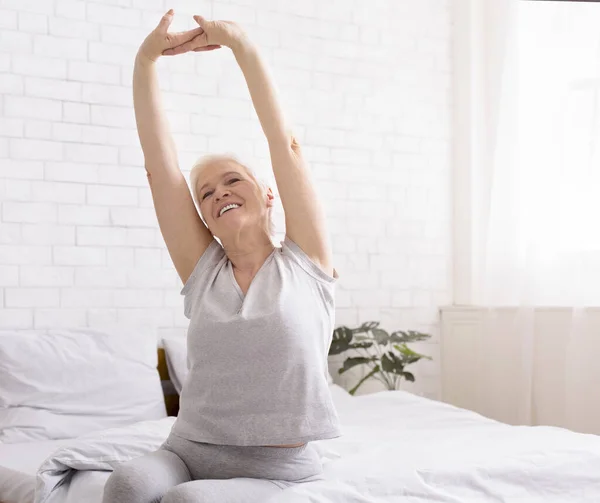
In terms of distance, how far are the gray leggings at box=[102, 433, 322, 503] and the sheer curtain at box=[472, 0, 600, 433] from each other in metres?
2.28

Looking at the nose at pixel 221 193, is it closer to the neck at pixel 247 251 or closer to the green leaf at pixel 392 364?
the neck at pixel 247 251

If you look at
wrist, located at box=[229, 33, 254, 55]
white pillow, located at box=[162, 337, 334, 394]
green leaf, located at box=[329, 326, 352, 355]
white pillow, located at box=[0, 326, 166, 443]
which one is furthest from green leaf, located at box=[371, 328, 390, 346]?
wrist, located at box=[229, 33, 254, 55]

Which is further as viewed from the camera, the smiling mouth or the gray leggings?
the smiling mouth

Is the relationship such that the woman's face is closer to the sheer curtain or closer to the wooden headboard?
the wooden headboard

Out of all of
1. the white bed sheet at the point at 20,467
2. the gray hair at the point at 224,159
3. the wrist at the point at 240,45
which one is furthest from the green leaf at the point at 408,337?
the wrist at the point at 240,45

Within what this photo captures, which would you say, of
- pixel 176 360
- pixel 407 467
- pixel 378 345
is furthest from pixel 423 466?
pixel 378 345

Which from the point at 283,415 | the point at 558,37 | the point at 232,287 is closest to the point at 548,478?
the point at 283,415

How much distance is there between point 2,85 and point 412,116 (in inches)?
89.0

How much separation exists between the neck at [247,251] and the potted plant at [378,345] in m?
2.28

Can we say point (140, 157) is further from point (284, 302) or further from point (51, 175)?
point (284, 302)

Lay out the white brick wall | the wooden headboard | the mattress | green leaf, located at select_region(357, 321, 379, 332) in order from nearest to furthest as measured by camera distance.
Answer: the mattress < the white brick wall < the wooden headboard < green leaf, located at select_region(357, 321, 379, 332)

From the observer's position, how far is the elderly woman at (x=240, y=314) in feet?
5.27

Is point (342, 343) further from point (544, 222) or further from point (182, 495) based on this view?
point (182, 495)

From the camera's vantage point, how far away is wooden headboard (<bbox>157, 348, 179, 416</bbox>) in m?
3.70
